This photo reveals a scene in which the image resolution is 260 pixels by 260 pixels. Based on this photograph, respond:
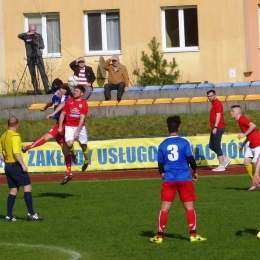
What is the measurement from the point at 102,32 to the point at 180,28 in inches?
124

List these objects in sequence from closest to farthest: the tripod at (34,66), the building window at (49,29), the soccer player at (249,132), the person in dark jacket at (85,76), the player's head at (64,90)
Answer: the soccer player at (249,132) → the player's head at (64,90) → the person in dark jacket at (85,76) → the tripod at (34,66) → the building window at (49,29)

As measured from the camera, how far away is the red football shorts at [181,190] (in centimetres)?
1259

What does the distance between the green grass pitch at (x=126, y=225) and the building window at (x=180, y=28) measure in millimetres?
15024

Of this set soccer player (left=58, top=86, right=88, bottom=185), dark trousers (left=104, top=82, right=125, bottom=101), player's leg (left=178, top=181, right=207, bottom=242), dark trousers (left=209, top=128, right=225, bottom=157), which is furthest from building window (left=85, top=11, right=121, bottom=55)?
player's leg (left=178, top=181, right=207, bottom=242)

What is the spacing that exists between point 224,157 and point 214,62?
1115 cm

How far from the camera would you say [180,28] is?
3547 centimetres

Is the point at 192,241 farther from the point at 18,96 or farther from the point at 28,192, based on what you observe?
the point at 18,96

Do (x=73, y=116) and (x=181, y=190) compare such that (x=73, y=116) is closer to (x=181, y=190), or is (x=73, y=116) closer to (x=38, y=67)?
(x=181, y=190)

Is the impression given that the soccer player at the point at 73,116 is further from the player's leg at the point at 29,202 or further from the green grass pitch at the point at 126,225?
the player's leg at the point at 29,202

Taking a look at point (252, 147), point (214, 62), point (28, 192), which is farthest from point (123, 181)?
point (214, 62)

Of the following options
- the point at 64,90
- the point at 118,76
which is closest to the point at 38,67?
the point at 118,76

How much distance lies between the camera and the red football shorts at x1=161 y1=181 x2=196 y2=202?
12.6 m

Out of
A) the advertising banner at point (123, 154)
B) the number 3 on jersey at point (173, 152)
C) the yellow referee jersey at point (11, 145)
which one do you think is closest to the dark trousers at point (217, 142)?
the advertising banner at point (123, 154)

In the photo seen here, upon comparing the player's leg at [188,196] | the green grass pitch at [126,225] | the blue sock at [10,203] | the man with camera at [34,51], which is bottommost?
the green grass pitch at [126,225]
